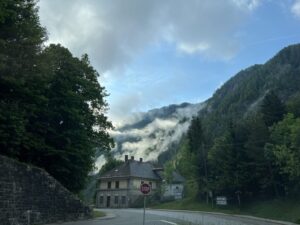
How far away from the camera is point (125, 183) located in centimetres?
9925

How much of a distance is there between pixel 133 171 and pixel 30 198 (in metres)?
72.7

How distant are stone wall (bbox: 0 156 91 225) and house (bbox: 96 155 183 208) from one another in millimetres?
62116

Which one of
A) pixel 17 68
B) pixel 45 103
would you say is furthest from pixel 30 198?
pixel 45 103

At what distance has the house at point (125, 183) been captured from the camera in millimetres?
98250

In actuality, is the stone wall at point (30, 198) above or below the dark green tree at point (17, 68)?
below

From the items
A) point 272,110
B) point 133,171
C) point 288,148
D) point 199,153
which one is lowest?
point 288,148

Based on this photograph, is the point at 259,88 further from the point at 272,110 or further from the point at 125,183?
the point at 272,110

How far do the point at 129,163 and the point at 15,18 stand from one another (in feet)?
241

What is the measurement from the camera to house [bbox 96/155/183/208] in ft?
322

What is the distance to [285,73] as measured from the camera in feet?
557

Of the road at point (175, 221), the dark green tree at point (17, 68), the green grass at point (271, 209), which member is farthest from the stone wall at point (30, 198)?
the green grass at point (271, 209)

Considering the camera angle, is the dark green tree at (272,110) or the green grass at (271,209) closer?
the green grass at (271,209)

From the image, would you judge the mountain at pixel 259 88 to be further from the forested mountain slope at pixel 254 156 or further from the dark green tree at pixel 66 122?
the dark green tree at pixel 66 122

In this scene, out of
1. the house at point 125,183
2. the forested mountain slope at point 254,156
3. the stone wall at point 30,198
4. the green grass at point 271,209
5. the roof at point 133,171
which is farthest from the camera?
the roof at point 133,171
